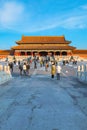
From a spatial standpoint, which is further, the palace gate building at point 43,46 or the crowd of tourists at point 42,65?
the palace gate building at point 43,46

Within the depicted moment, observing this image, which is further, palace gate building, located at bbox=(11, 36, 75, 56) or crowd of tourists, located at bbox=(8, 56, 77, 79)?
palace gate building, located at bbox=(11, 36, 75, 56)

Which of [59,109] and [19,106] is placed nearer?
[59,109]

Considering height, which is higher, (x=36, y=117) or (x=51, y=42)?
(x=51, y=42)

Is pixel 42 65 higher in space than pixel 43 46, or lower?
lower

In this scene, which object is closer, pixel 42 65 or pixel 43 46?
pixel 42 65

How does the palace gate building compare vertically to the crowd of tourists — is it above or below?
above

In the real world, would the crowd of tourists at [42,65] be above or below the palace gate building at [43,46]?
below

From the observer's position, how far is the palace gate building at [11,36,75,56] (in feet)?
276

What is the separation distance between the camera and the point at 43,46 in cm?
8569

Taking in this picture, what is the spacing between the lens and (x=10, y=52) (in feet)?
287

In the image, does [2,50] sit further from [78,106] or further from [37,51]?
[78,106]

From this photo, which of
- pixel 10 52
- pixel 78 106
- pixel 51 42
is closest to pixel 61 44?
pixel 51 42

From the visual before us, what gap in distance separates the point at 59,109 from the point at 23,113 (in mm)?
1356

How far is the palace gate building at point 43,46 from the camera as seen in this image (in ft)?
276
